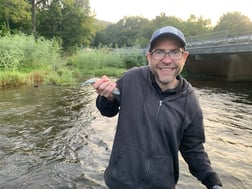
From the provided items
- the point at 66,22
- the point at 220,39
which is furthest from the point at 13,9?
the point at 220,39

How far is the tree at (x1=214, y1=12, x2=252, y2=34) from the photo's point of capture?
182 feet

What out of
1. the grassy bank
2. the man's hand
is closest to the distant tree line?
the grassy bank

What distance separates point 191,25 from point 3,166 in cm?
6104

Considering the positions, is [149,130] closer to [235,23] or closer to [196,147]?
[196,147]

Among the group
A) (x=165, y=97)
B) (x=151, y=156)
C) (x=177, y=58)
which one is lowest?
(x=151, y=156)

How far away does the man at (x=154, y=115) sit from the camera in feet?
7.88

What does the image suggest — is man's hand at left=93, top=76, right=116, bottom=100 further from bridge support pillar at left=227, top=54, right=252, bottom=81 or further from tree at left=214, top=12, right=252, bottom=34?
tree at left=214, top=12, right=252, bottom=34

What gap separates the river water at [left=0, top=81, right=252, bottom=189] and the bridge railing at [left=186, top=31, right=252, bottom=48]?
29.4 feet

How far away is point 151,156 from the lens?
241cm

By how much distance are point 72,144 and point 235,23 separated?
57.2 meters

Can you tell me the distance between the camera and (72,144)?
7.03 metres

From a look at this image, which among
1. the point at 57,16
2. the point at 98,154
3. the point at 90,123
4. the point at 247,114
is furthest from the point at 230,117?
the point at 57,16

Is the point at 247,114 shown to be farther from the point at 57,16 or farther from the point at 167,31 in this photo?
the point at 57,16

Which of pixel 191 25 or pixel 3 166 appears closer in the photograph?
pixel 3 166
